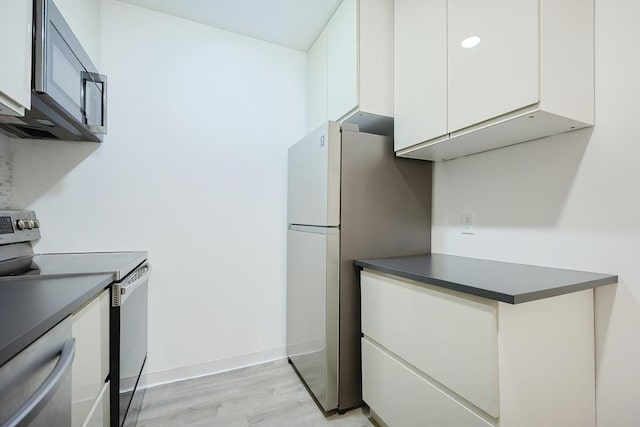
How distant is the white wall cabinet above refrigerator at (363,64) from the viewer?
1.62 m

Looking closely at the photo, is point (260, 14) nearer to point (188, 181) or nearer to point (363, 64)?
point (363, 64)

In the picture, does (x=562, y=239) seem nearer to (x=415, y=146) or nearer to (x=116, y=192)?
(x=415, y=146)

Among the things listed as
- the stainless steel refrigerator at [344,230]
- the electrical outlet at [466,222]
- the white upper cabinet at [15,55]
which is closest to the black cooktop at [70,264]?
the white upper cabinet at [15,55]

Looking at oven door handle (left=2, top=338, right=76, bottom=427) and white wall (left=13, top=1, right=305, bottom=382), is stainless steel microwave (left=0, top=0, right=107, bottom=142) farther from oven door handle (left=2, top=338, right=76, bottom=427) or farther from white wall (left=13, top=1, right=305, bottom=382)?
oven door handle (left=2, top=338, right=76, bottom=427)

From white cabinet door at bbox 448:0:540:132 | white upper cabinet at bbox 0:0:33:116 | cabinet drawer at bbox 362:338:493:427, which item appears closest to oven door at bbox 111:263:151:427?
white upper cabinet at bbox 0:0:33:116

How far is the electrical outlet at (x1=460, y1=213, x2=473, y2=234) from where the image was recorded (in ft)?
5.18

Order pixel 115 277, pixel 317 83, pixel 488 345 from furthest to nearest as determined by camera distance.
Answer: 1. pixel 317 83
2. pixel 115 277
3. pixel 488 345

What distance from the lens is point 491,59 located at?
1083mm

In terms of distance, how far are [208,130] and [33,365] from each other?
1722 mm

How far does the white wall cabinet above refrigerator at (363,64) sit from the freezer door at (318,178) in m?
0.27

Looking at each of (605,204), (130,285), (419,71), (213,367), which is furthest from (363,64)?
(213,367)

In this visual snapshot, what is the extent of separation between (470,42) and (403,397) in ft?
5.17

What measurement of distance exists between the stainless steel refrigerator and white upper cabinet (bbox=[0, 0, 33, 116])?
1.22 meters

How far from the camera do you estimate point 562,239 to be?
1181mm
